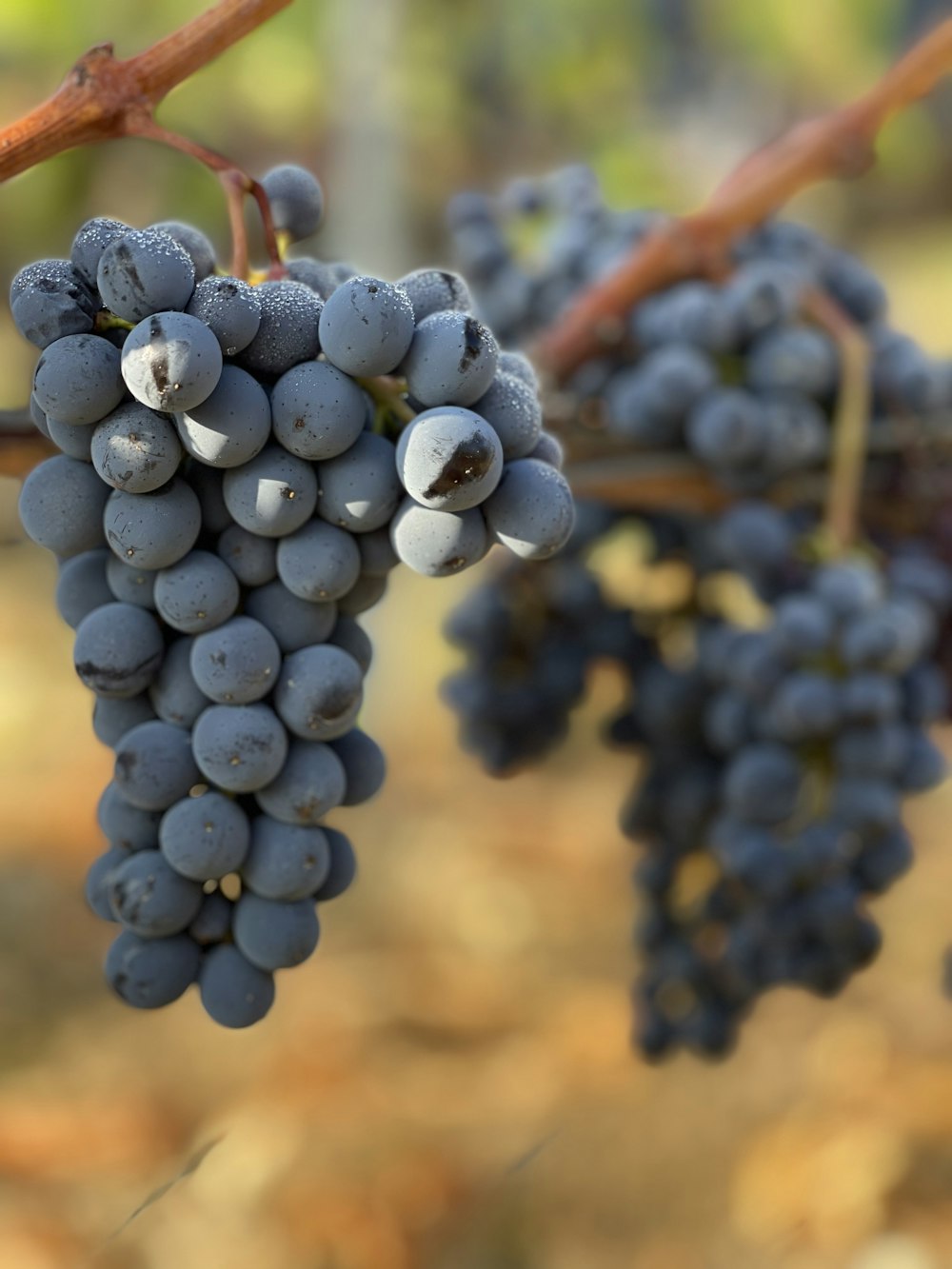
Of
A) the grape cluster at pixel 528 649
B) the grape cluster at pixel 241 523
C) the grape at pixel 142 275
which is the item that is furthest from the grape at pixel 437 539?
the grape cluster at pixel 528 649

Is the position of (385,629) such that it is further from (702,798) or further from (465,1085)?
(702,798)

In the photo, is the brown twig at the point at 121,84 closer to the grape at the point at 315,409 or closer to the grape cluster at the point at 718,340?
the grape at the point at 315,409

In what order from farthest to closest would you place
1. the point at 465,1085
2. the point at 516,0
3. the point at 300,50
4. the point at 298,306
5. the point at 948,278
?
the point at 948,278
the point at 516,0
the point at 300,50
the point at 465,1085
the point at 298,306

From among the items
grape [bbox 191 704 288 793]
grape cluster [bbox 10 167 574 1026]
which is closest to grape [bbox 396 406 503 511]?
grape cluster [bbox 10 167 574 1026]

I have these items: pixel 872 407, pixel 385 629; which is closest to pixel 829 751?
pixel 872 407

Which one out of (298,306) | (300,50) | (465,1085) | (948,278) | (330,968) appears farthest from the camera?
(948,278)
